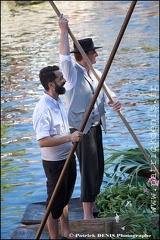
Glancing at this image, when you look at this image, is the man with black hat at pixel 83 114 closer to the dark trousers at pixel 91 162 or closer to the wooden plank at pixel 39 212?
the dark trousers at pixel 91 162

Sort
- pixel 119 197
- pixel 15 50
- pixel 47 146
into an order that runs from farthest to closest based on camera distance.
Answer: pixel 15 50 → pixel 119 197 → pixel 47 146

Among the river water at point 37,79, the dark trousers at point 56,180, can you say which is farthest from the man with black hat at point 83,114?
the river water at point 37,79

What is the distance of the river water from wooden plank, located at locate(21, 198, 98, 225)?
3.14 feet

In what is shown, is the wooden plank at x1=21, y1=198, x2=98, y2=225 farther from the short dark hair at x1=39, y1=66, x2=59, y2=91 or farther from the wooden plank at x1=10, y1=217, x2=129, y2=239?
the short dark hair at x1=39, y1=66, x2=59, y2=91

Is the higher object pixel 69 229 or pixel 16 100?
pixel 69 229

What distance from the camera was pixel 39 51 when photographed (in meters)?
20.8

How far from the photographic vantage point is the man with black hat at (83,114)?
6.23 metres

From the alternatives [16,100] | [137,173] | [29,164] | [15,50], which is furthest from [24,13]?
[137,173]

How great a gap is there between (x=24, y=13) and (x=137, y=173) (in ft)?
80.8

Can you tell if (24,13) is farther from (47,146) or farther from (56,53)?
(47,146)

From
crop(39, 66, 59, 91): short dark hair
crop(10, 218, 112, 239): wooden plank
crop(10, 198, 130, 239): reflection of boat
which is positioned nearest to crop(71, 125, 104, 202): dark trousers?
crop(10, 198, 130, 239): reflection of boat

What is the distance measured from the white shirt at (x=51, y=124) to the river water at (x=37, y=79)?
7.95 ft

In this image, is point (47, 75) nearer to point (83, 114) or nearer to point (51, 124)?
point (51, 124)

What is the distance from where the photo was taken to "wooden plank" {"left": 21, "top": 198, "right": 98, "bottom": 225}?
6658 mm
